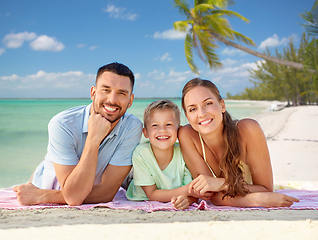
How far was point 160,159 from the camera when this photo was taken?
2.87m

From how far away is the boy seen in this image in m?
2.76

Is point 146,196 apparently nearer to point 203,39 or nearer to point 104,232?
point 104,232

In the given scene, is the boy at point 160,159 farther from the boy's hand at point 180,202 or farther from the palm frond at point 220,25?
the palm frond at point 220,25

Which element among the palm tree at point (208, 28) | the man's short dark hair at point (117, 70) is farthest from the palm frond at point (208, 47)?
the man's short dark hair at point (117, 70)

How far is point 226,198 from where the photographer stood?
2.57 m

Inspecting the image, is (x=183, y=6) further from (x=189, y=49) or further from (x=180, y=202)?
(x=180, y=202)

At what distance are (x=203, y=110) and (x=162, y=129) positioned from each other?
49cm

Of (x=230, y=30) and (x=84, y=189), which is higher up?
(x=230, y=30)

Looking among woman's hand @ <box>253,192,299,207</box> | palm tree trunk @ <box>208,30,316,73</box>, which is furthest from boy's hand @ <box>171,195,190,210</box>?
palm tree trunk @ <box>208,30,316,73</box>

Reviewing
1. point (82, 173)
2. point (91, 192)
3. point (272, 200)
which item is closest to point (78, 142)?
point (82, 173)

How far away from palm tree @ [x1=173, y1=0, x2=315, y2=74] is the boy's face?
9006 mm

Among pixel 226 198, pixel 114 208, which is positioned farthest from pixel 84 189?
pixel 226 198

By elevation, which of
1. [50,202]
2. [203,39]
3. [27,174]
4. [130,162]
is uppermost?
[203,39]

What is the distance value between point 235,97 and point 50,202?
219 ft
